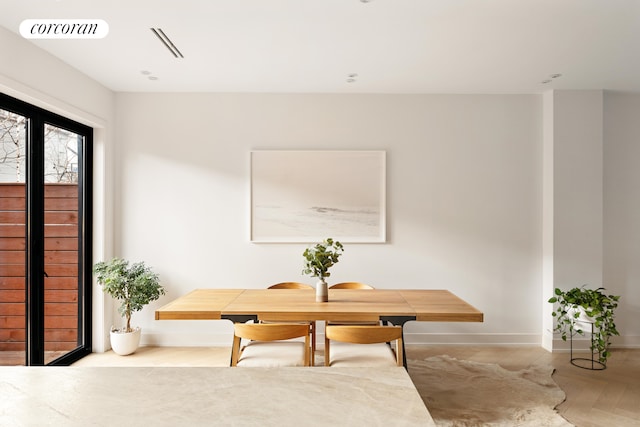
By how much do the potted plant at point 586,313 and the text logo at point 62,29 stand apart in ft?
13.4

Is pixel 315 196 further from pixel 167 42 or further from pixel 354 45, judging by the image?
pixel 167 42

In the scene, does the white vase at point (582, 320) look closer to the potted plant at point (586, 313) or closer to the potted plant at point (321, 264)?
the potted plant at point (586, 313)

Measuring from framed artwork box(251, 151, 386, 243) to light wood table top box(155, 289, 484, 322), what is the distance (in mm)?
1065

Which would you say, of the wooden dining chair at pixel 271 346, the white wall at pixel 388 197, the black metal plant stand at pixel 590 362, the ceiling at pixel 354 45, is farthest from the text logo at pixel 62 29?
the black metal plant stand at pixel 590 362

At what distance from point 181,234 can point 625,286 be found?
4.70 m

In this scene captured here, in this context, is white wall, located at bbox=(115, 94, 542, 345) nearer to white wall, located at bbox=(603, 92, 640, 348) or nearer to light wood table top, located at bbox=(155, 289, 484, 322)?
white wall, located at bbox=(603, 92, 640, 348)

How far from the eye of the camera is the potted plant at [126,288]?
372 centimetres

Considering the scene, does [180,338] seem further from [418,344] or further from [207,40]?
[207,40]

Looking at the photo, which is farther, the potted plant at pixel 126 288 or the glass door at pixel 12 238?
the potted plant at pixel 126 288

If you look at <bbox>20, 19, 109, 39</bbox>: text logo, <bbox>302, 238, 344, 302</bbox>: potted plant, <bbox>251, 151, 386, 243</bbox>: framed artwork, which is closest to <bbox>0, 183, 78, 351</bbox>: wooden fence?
<bbox>251, 151, 386, 243</bbox>: framed artwork

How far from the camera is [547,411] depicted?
9.23ft

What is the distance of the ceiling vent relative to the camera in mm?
2890

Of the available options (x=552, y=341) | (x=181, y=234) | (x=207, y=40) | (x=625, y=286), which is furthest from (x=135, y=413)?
(x=625, y=286)

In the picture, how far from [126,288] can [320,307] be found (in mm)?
2034
